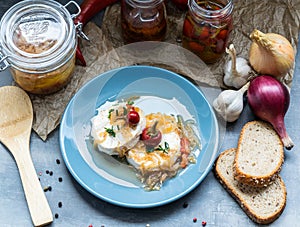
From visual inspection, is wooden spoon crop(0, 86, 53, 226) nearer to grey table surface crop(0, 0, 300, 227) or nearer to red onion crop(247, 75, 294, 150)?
grey table surface crop(0, 0, 300, 227)

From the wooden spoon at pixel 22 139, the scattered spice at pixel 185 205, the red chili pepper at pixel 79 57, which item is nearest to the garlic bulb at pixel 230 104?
the scattered spice at pixel 185 205

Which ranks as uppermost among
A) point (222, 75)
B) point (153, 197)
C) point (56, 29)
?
point (56, 29)

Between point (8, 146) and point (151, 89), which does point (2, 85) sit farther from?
point (151, 89)

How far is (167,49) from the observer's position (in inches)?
97.9

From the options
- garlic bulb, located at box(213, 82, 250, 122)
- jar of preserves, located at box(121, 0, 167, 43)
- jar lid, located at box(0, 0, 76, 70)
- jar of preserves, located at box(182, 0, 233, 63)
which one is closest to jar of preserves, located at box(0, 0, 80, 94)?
jar lid, located at box(0, 0, 76, 70)

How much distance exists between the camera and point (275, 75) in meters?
2.37

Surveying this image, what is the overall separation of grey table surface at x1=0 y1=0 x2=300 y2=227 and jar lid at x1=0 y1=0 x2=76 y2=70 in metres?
0.33

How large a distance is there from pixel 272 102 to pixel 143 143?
0.48 m

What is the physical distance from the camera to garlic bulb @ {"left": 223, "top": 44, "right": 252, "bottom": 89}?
236cm

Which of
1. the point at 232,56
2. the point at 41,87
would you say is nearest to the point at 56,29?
the point at 41,87

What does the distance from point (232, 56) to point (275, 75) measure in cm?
19

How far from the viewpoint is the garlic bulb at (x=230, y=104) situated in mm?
2311

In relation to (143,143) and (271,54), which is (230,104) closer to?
(271,54)

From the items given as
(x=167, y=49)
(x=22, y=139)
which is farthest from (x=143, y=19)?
(x=22, y=139)
